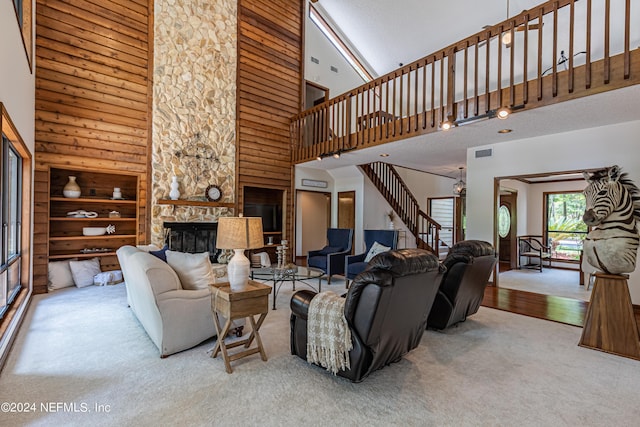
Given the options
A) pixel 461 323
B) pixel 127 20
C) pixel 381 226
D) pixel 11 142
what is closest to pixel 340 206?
pixel 381 226

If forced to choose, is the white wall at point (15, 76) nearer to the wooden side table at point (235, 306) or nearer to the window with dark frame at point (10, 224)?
the window with dark frame at point (10, 224)

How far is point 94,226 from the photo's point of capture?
596cm

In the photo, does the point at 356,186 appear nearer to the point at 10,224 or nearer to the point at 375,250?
the point at 375,250

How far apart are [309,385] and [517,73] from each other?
24.6 feet

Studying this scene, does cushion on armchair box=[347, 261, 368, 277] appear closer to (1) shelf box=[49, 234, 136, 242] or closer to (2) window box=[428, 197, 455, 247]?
(1) shelf box=[49, 234, 136, 242]

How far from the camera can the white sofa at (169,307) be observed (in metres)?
2.66

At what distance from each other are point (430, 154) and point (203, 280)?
17.1ft

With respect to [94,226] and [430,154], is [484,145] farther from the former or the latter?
[94,226]

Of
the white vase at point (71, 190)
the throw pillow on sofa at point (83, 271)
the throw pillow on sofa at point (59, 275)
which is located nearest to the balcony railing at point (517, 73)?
the white vase at point (71, 190)

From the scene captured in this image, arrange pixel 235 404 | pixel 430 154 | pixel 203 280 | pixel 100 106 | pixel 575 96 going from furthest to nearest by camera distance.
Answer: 1. pixel 430 154
2. pixel 100 106
3. pixel 575 96
4. pixel 203 280
5. pixel 235 404

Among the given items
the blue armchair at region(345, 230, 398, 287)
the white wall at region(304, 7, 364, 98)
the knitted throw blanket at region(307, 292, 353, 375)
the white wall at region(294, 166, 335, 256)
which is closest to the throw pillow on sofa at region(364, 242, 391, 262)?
the blue armchair at region(345, 230, 398, 287)

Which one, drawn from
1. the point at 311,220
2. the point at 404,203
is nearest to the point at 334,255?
the point at 404,203

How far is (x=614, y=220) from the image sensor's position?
3.01 m

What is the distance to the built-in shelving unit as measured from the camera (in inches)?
216
